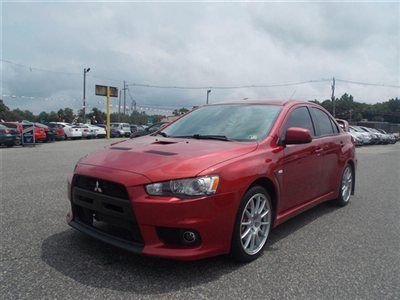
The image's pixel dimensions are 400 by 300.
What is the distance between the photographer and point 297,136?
3.78 meters

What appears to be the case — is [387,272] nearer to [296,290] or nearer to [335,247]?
[335,247]

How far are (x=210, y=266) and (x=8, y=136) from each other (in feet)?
60.3

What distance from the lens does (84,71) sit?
47.3 metres

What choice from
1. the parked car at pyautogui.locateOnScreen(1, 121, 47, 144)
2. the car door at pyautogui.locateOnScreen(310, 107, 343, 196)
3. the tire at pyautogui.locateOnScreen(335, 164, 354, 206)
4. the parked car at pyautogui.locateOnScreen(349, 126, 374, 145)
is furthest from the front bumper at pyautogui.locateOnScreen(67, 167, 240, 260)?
the parked car at pyautogui.locateOnScreen(349, 126, 374, 145)

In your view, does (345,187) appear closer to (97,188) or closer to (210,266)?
(210,266)

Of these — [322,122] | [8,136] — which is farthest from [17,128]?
[322,122]

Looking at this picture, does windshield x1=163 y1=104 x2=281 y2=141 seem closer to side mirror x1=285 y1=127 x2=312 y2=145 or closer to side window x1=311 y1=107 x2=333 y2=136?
side mirror x1=285 y1=127 x2=312 y2=145

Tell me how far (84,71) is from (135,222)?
158 ft

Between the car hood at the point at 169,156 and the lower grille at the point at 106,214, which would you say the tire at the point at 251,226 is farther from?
the lower grille at the point at 106,214

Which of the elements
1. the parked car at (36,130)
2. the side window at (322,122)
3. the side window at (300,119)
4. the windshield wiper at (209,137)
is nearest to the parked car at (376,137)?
the parked car at (36,130)

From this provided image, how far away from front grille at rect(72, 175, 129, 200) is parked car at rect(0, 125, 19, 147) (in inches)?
684

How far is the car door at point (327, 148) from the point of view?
15.6 ft

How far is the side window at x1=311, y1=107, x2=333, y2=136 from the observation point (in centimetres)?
498

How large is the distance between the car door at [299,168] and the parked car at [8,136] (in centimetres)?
1774
